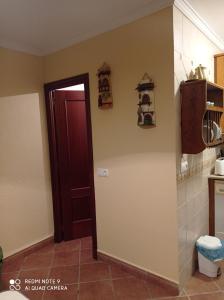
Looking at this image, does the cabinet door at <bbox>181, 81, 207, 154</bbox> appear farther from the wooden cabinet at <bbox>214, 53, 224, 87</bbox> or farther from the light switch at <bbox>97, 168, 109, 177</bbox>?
the wooden cabinet at <bbox>214, 53, 224, 87</bbox>

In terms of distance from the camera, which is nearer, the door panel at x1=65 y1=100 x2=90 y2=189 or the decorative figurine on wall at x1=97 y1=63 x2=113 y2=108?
the decorative figurine on wall at x1=97 y1=63 x2=113 y2=108

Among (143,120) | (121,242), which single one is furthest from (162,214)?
(143,120)

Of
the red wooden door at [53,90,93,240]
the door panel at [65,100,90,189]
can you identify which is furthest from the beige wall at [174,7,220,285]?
the door panel at [65,100,90,189]

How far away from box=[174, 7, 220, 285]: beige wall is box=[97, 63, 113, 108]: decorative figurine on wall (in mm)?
658

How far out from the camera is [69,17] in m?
2.07

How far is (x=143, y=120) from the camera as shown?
2051mm

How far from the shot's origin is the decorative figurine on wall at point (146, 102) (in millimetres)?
2004

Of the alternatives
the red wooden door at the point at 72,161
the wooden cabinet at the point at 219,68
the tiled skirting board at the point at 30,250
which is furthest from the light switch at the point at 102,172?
the wooden cabinet at the point at 219,68

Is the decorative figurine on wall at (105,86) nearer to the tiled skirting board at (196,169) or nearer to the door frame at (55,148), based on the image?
the door frame at (55,148)

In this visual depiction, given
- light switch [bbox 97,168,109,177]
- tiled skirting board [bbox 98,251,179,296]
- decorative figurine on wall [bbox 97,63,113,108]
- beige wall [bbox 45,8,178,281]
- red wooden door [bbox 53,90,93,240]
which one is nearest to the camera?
beige wall [bbox 45,8,178,281]

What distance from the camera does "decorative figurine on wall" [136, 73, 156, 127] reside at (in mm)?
2004

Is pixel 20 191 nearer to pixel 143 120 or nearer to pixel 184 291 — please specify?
pixel 143 120

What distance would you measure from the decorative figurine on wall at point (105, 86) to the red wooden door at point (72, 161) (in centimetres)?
69

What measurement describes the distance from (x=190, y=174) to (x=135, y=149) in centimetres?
57
